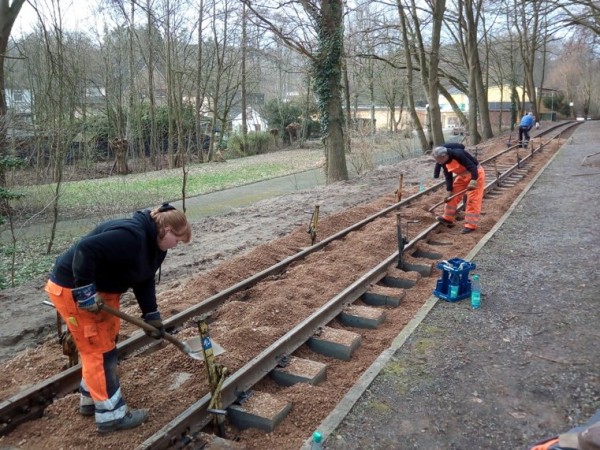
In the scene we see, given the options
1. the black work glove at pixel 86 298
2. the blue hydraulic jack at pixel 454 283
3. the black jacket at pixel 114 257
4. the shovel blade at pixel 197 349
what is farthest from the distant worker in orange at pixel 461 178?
the black work glove at pixel 86 298

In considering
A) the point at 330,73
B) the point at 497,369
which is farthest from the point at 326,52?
the point at 497,369

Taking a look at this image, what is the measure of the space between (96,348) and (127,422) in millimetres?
633

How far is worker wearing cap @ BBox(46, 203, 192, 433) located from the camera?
359 centimetres

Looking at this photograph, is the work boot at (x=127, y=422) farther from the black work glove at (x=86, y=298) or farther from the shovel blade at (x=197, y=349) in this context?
the black work glove at (x=86, y=298)

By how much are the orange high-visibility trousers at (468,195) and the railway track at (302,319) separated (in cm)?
48

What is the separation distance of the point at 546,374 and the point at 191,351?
10.5ft

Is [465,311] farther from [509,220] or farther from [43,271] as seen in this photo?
[43,271]

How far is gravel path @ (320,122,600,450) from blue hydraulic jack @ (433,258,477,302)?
6.3 inches

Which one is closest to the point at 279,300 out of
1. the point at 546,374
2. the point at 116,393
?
the point at 116,393

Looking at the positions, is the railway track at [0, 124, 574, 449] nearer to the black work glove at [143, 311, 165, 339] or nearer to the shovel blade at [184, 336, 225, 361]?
the shovel blade at [184, 336, 225, 361]

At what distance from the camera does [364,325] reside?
19.3 ft

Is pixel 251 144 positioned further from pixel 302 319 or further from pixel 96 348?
pixel 96 348

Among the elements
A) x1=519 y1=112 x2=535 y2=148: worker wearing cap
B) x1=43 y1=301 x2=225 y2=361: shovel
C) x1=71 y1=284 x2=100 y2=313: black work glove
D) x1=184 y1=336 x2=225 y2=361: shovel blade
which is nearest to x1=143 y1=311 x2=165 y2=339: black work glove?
x1=43 y1=301 x2=225 y2=361: shovel

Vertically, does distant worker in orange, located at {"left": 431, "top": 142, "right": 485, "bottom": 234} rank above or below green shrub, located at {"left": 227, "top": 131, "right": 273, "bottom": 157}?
below
